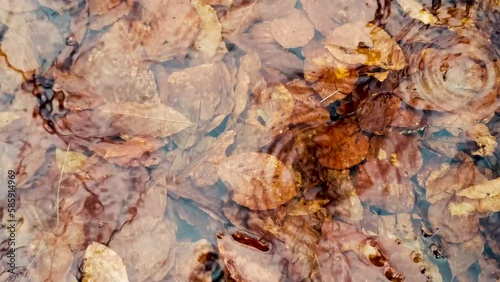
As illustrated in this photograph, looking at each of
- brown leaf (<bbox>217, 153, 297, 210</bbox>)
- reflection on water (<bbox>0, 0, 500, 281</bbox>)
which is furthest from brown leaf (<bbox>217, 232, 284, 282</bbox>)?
brown leaf (<bbox>217, 153, 297, 210</bbox>)

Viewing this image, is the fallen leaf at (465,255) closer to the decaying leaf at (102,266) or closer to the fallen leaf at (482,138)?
the fallen leaf at (482,138)

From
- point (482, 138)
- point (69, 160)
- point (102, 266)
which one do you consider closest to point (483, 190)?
point (482, 138)

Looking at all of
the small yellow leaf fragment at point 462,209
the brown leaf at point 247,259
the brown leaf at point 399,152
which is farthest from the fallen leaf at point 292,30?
the small yellow leaf fragment at point 462,209

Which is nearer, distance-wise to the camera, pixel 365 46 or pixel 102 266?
pixel 102 266

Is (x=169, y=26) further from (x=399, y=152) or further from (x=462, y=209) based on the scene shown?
(x=462, y=209)

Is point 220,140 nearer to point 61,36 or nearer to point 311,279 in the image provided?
point 311,279
